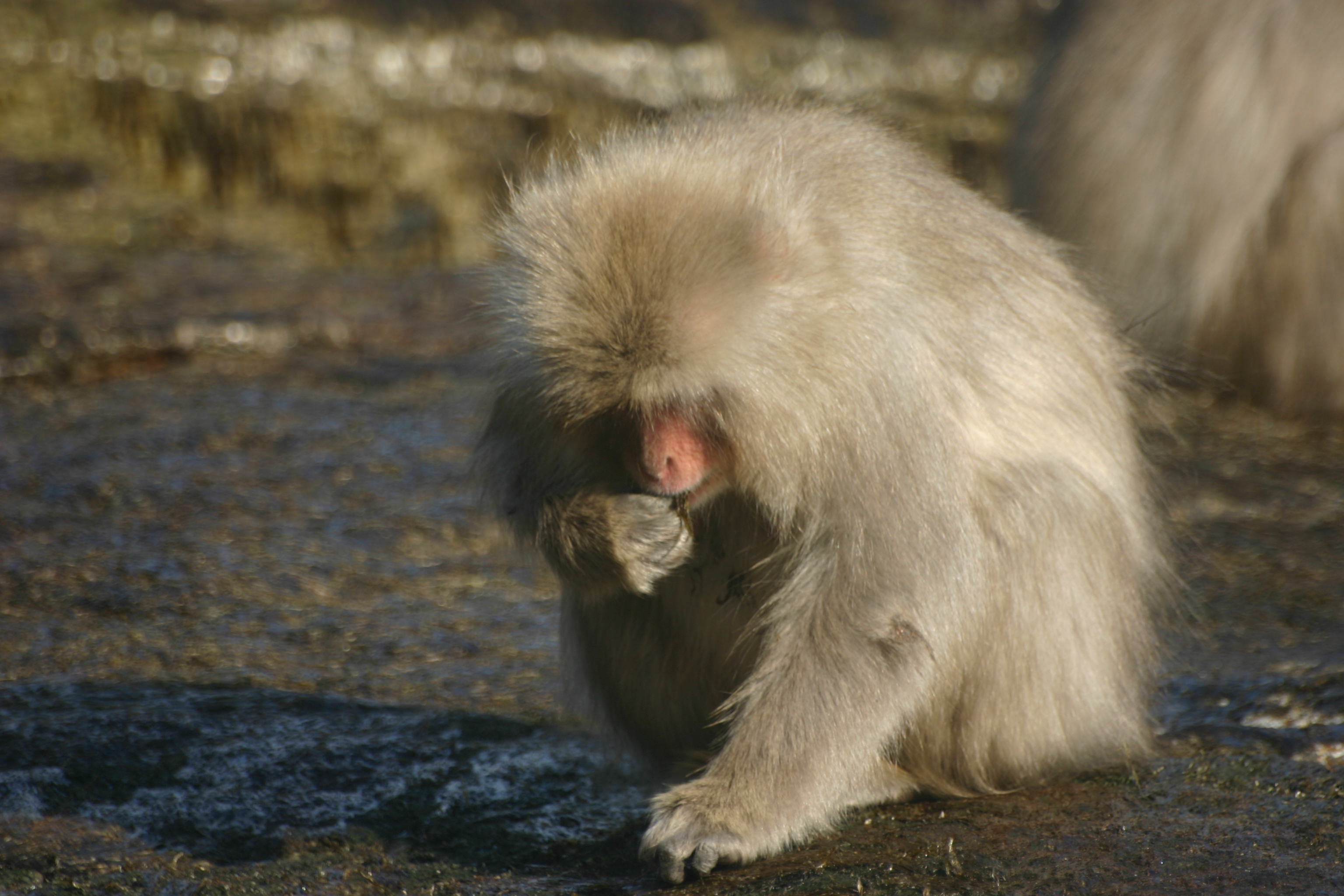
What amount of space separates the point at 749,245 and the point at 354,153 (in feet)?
19.9

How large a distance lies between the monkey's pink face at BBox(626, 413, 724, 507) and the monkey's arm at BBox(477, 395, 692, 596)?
75 millimetres

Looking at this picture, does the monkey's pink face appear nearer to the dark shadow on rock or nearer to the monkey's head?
the monkey's head

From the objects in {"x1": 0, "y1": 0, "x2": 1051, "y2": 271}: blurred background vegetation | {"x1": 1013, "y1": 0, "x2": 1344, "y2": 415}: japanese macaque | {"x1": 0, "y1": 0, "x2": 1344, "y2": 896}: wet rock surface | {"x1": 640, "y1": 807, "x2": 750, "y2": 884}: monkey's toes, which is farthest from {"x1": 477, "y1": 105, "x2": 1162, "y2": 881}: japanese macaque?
{"x1": 0, "y1": 0, "x2": 1051, "y2": 271}: blurred background vegetation

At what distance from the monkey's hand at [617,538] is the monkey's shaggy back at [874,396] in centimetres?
16

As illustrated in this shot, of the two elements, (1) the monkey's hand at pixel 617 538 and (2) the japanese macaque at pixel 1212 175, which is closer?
(1) the monkey's hand at pixel 617 538

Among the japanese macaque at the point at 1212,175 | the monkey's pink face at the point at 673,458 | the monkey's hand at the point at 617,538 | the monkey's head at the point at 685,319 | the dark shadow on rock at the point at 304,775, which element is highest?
the japanese macaque at the point at 1212,175

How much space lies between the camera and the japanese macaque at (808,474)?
9.01 ft

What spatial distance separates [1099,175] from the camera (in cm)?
601

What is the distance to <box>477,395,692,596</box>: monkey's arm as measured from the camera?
114 inches

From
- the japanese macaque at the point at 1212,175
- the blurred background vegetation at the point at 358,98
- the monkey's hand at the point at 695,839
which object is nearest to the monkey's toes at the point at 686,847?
the monkey's hand at the point at 695,839

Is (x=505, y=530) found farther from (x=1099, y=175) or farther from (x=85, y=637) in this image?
(x=1099, y=175)

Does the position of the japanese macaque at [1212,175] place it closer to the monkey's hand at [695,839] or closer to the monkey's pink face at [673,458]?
the monkey's pink face at [673,458]

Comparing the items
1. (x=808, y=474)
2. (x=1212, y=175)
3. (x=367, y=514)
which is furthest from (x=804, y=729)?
(x=1212, y=175)

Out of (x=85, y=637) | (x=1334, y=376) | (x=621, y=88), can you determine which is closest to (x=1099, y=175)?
(x=1334, y=376)
